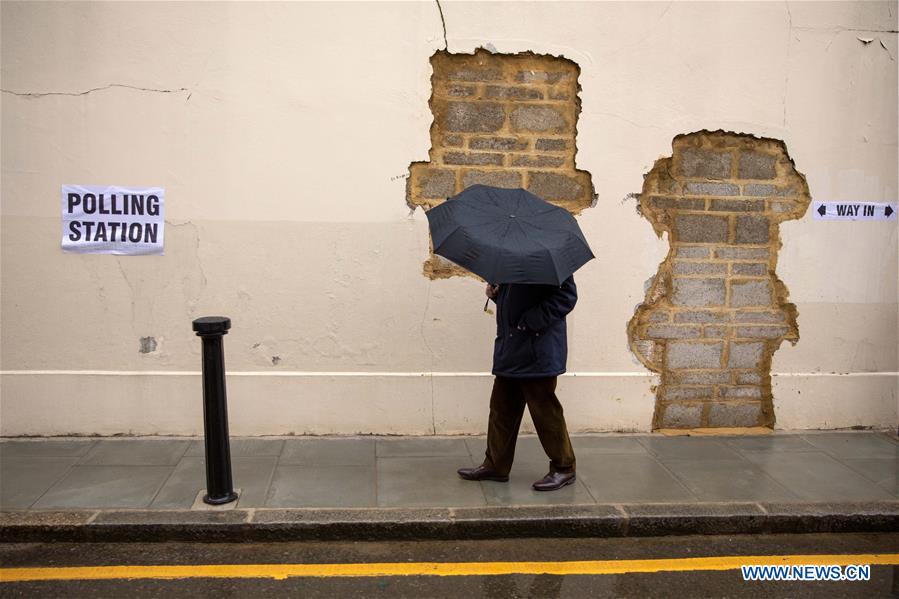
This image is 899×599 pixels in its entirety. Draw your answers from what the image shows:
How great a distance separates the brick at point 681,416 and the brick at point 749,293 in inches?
36.3

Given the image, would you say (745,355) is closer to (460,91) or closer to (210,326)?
(460,91)

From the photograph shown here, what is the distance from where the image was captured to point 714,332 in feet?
18.8

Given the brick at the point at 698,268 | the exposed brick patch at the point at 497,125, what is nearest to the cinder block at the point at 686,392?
the brick at the point at 698,268

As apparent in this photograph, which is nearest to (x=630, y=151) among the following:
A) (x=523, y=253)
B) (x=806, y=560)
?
(x=523, y=253)

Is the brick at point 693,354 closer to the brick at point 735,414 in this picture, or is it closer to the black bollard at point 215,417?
the brick at point 735,414

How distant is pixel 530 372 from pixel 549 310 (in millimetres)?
411

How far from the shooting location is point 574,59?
545 centimetres

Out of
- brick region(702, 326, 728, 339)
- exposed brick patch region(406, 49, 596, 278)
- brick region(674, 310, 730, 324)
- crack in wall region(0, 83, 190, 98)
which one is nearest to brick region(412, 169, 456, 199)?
exposed brick patch region(406, 49, 596, 278)

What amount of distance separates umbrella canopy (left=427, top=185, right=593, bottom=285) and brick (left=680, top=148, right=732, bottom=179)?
78.2 inches

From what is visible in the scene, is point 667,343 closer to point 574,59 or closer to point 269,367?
point 574,59

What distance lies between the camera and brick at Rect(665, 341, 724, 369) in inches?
225

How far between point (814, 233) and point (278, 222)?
14.3ft

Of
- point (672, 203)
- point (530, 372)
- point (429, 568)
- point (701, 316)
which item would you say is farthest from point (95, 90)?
point (701, 316)

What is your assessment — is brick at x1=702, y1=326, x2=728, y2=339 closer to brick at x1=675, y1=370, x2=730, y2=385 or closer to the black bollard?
brick at x1=675, y1=370, x2=730, y2=385
